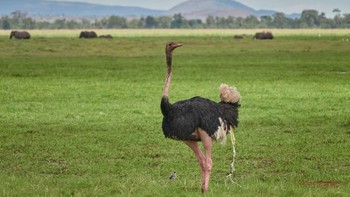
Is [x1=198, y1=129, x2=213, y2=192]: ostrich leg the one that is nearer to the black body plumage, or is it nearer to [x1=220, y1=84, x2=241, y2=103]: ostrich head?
the black body plumage

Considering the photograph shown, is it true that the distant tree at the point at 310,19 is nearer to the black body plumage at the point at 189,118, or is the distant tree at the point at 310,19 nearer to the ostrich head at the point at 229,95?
the ostrich head at the point at 229,95

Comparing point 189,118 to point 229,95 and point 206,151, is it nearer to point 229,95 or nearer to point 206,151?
point 206,151

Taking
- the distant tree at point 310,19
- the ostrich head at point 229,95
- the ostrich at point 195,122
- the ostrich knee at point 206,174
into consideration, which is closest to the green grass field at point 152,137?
the ostrich knee at point 206,174

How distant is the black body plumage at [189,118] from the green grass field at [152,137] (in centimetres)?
68

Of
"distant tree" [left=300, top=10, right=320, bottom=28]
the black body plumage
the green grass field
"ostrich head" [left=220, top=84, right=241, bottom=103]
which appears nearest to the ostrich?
the black body plumage

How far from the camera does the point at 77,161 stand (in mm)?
12469

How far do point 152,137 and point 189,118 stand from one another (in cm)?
629

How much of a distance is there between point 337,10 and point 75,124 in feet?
569

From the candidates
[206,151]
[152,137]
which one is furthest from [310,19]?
[206,151]

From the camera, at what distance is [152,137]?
1505 cm

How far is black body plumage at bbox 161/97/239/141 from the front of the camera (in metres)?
8.79

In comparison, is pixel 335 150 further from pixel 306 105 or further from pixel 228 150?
pixel 306 105

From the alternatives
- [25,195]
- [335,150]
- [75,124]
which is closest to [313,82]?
[75,124]

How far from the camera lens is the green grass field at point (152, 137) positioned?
9.62 m
